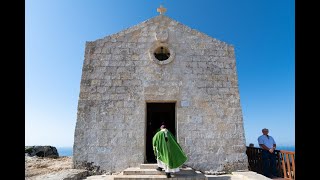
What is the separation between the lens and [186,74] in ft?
27.1

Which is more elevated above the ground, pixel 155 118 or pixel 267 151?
pixel 155 118

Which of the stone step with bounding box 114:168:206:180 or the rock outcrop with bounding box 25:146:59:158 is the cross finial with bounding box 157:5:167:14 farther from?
the rock outcrop with bounding box 25:146:59:158

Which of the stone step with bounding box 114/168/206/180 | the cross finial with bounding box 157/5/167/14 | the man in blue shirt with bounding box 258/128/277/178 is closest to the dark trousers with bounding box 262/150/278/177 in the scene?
the man in blue shirt with bounding box 258/128/277/178

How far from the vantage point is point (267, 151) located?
24.9ft

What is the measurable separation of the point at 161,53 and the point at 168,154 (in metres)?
3.53

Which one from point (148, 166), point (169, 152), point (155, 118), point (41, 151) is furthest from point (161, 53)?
point (41, 151)

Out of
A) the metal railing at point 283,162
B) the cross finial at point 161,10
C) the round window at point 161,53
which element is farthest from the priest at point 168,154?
the cross finial at point 161,10

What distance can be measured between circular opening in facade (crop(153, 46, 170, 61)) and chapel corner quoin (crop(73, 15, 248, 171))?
0.03m

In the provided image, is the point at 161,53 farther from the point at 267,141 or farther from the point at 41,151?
the point at 41,151
